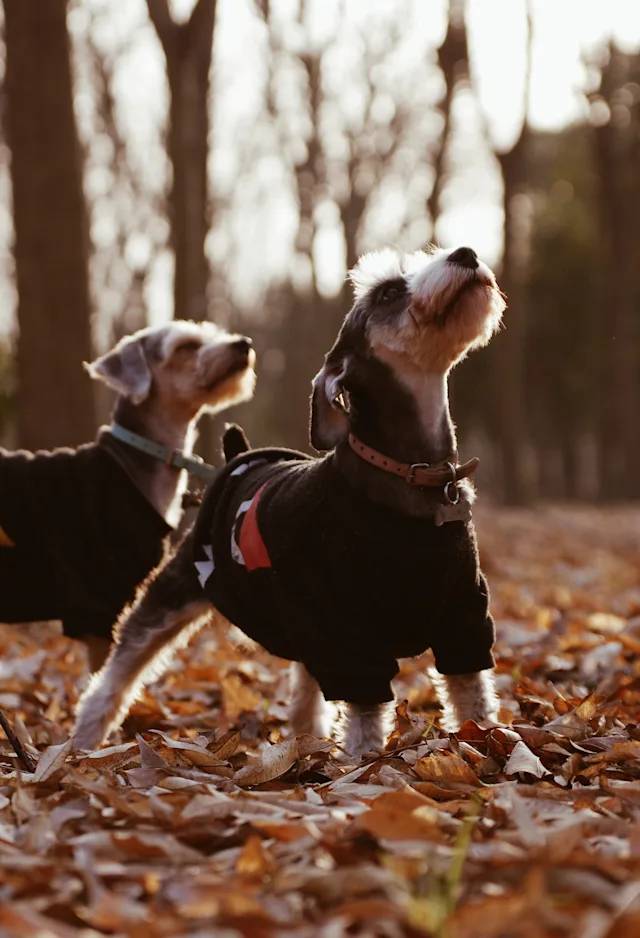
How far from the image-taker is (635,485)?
29734 mm

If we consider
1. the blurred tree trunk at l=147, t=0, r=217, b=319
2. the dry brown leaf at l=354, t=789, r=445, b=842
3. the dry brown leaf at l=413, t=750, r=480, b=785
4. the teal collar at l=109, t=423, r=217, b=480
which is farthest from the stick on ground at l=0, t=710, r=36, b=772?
the blurred tree trunk at l=147, t=0, r=217, b=319

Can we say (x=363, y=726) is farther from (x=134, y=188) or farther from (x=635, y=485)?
(x=134, y=188)

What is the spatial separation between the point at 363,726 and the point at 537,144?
130 feet

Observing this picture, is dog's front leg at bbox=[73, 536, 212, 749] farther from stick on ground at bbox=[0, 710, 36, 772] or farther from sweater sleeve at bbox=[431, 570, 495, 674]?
sweater sleeve at bbox=[431, 570, 495, 674]

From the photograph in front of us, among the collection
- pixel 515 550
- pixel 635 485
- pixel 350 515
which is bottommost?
pixel 635 485

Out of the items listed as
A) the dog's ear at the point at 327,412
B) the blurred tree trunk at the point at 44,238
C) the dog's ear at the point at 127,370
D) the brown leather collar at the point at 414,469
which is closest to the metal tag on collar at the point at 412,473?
the brown leather collar at the point at 414,469

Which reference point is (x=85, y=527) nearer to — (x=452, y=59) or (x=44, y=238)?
(x=44, y=238)

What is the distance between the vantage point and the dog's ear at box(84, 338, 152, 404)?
6.36 metres

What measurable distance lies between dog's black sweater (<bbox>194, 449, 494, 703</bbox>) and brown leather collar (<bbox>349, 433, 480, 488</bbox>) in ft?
0.42

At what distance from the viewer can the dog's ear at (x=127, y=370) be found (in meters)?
6.36

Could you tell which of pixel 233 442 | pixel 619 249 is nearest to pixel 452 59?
pixel 619 249

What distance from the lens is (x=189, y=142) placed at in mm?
14914

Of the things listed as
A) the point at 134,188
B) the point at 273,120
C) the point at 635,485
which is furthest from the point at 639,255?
the point at 134,188

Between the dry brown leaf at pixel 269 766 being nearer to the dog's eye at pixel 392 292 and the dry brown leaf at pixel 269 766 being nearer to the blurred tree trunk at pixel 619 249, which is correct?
the dog's eye at pixel 392 292
